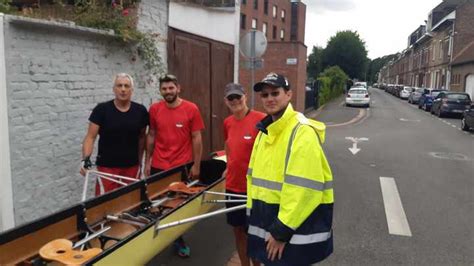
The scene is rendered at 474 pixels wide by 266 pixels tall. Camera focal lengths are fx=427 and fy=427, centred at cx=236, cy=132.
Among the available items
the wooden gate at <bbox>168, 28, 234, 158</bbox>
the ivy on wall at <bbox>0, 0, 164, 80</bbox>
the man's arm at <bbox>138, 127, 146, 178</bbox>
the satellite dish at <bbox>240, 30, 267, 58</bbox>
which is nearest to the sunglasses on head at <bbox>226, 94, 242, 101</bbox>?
the man's arm at <bbox>138, 127, 146, 178</bbox>

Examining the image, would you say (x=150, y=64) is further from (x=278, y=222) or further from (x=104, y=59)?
(x=278, y=222)

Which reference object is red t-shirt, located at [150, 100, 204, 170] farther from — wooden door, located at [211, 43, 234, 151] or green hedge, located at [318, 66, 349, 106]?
green hedge, located at [318, 66, 349, 106]

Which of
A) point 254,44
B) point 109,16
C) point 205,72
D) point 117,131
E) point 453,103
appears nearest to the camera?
point 117,131

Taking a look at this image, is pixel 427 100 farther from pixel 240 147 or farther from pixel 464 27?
pixel 240 147

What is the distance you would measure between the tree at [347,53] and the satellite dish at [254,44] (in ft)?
180

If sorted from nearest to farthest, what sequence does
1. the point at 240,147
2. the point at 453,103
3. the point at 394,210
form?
the point at 240,147
the point at 394,210
the point at 453,103

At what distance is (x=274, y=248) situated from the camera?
2770mm

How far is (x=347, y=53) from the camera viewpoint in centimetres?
6222

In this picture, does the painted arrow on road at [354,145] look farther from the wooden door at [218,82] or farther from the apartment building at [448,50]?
the apartment building at [448,50]

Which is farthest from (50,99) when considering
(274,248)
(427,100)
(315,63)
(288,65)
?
(315,63)

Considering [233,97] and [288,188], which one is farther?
[233,97]

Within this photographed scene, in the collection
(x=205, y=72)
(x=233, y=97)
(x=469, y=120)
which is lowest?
(x=469, y=120)

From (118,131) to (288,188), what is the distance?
2.57m

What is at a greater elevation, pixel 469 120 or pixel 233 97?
pixel 233 97
